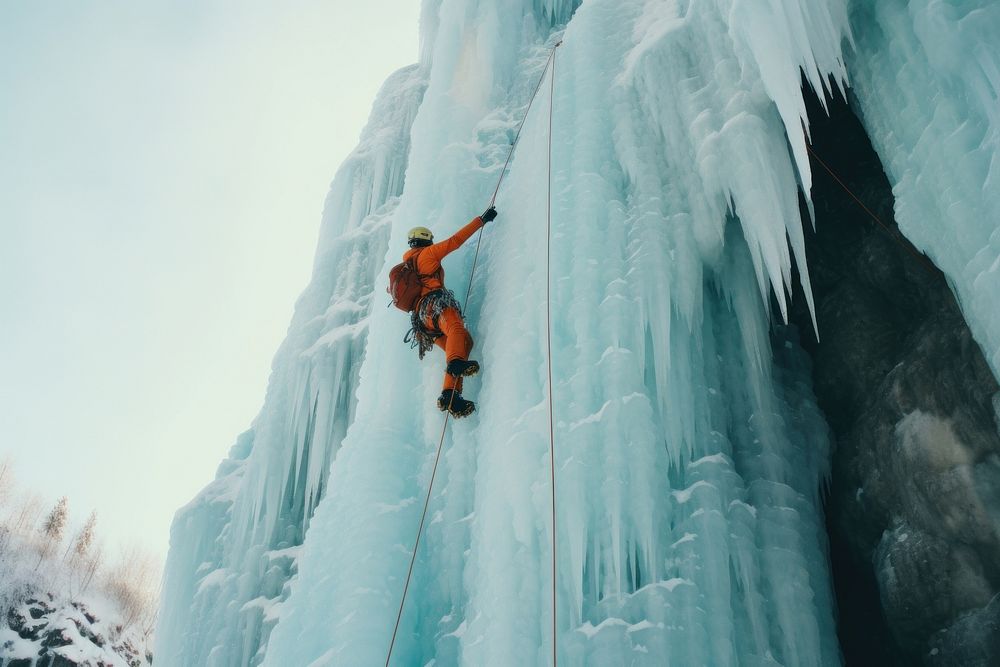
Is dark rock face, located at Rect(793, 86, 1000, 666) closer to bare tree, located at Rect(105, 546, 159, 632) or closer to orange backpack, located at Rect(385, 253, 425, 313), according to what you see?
orange backpack, located at Rect(385, 253, 425, 313)

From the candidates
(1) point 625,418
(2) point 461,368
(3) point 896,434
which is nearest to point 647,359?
(1) point 625,418

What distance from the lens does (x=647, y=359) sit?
3.30 m

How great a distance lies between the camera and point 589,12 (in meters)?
4.70

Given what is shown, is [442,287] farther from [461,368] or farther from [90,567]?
[90,567]

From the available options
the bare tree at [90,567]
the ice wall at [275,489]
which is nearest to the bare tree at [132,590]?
the bare tree at [90,567]

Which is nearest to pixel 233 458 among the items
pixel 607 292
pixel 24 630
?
pixel 607 292

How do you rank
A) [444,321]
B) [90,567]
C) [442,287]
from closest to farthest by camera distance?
[444,321]
[442,287]
[90,567]

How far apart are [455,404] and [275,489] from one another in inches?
101

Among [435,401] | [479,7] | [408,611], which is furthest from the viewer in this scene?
[479,7]

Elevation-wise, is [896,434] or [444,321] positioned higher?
[444,321]

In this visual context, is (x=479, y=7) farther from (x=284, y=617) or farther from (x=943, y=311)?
(x=284, y=617)

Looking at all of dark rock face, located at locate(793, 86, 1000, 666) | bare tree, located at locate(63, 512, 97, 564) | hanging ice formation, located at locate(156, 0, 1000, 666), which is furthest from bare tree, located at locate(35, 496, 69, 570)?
dark rock face, located at locate(793, 86, 1000, 666)

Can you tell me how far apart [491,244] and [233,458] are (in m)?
3.73

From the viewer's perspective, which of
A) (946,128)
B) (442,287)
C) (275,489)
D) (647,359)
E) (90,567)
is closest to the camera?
(946,128)
